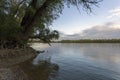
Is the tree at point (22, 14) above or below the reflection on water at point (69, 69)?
above

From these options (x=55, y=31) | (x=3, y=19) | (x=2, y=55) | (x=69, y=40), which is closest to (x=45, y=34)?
(x=55, y=31)

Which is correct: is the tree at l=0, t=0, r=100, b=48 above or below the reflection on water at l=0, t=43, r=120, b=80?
above

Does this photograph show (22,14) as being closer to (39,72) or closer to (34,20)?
(34,20)

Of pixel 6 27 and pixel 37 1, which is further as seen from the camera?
pixel 37 1

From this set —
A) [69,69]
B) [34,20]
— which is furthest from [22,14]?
[69,69]

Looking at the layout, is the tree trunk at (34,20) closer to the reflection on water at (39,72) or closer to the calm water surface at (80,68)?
the calm water surface at (80,68)

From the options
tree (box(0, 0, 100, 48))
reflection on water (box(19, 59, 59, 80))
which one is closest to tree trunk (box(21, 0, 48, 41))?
tree (box(0, 0, 100, 48))

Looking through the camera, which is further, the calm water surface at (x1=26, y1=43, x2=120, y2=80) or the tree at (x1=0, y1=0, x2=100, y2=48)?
the tree at (x1=0, y1=0, x2=100, y2=48)

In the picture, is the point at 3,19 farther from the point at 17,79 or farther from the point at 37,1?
the point at 17,79

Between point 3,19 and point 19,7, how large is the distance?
768 cm

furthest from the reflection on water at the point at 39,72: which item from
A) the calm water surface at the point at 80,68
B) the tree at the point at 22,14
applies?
the tree at the point at 22,14

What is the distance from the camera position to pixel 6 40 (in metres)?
25.0

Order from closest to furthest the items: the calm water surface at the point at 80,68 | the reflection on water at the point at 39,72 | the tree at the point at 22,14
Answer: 1. the reflection on water at the point at 39,72
2. the calm water surface at the point at 80,68
3. the tree at the point at 22,14

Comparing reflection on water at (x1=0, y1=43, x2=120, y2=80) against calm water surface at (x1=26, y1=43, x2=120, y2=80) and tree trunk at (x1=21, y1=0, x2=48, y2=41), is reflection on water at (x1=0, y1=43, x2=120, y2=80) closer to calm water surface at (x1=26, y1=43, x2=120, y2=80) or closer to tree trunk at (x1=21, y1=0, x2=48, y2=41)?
calm water surface at (x1=26, y1=43, x2=120, y2=80)
